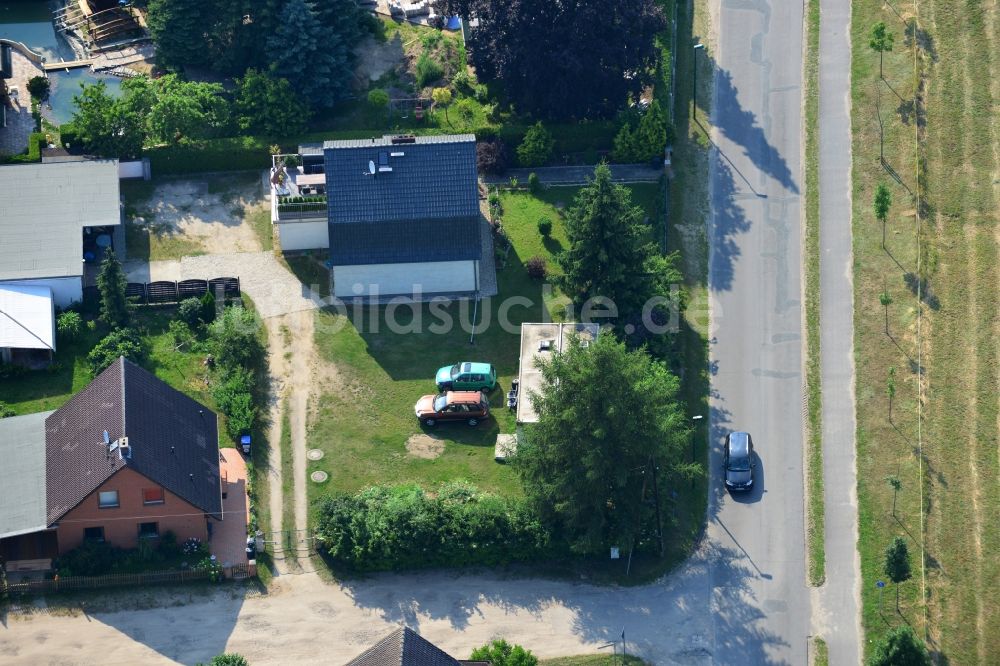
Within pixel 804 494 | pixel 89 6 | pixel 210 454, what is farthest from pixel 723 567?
pixel 89 6

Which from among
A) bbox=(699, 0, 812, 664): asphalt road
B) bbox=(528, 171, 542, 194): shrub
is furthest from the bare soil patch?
bbox=(528, 171, 542, 194): shrub

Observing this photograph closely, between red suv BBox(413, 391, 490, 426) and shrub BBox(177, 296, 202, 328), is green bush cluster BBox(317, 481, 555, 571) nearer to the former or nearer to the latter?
red suv BBox(413, 391, 490, 426)

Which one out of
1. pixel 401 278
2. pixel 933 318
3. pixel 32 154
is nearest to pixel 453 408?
pixel 401 278

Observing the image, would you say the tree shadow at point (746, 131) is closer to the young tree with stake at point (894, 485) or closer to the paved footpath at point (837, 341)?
the paved footpath at point (837, 341)

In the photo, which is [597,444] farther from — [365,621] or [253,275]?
[253,275]

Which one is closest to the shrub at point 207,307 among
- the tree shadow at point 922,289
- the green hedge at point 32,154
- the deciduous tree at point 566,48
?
the green hedge at point 32,154

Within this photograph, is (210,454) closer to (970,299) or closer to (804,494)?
(804,494)
